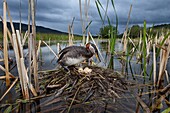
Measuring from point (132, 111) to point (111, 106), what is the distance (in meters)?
0.39

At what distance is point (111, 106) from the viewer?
3.65m

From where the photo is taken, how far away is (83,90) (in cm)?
416

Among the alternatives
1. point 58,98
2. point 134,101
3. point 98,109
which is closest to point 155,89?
point 134,101

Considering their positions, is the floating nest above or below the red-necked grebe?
below

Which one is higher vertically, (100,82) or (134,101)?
(100,82)

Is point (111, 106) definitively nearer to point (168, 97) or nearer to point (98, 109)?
point (98, 109)

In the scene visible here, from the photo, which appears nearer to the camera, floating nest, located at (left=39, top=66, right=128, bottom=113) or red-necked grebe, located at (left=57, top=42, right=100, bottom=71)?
floating nest, located at (left=39, top=66, right=128, bottom=113)

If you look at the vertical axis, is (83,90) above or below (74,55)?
below

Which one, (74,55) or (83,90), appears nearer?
(83,90)

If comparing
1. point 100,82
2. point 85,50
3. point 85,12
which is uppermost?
point 85,12

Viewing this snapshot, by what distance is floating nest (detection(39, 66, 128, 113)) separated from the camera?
12.0ft

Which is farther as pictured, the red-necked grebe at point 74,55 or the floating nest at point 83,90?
the red-necked grebe at point 74,55

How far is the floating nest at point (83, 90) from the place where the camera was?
3656mm

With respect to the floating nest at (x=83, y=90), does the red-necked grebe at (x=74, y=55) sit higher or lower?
higher
